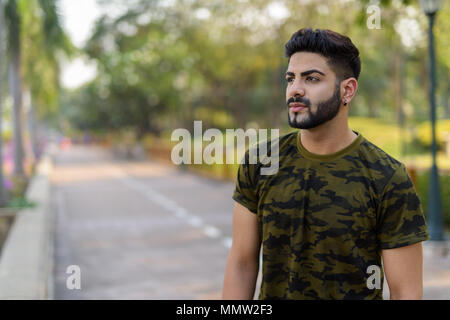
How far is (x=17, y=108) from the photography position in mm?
20297

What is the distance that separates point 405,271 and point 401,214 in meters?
0.19

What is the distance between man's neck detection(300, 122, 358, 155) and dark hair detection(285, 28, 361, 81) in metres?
0.17

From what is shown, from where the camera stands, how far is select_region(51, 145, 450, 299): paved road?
24.7 ft

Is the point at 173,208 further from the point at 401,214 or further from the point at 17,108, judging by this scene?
the point at 401,214

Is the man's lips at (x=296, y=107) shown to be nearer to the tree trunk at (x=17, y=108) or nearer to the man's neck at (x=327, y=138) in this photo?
the man's neck at (x=327, y=138)

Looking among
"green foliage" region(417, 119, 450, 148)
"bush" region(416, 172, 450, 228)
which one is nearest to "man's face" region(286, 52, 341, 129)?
"bush" region(416, 172, 450, 228)

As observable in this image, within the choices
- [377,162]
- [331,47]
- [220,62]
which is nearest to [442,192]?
[377,162]

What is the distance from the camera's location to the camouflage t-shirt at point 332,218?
2.18m

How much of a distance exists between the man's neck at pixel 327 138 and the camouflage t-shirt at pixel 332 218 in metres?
0.02

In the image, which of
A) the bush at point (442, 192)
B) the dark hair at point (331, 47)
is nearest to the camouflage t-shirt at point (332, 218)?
the dark hair at point (331, 47)

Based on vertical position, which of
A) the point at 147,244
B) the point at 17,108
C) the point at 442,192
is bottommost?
the point at 147,244

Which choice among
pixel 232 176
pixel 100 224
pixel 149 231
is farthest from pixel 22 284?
pixel 232 176

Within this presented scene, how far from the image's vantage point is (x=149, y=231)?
39.7 ft
